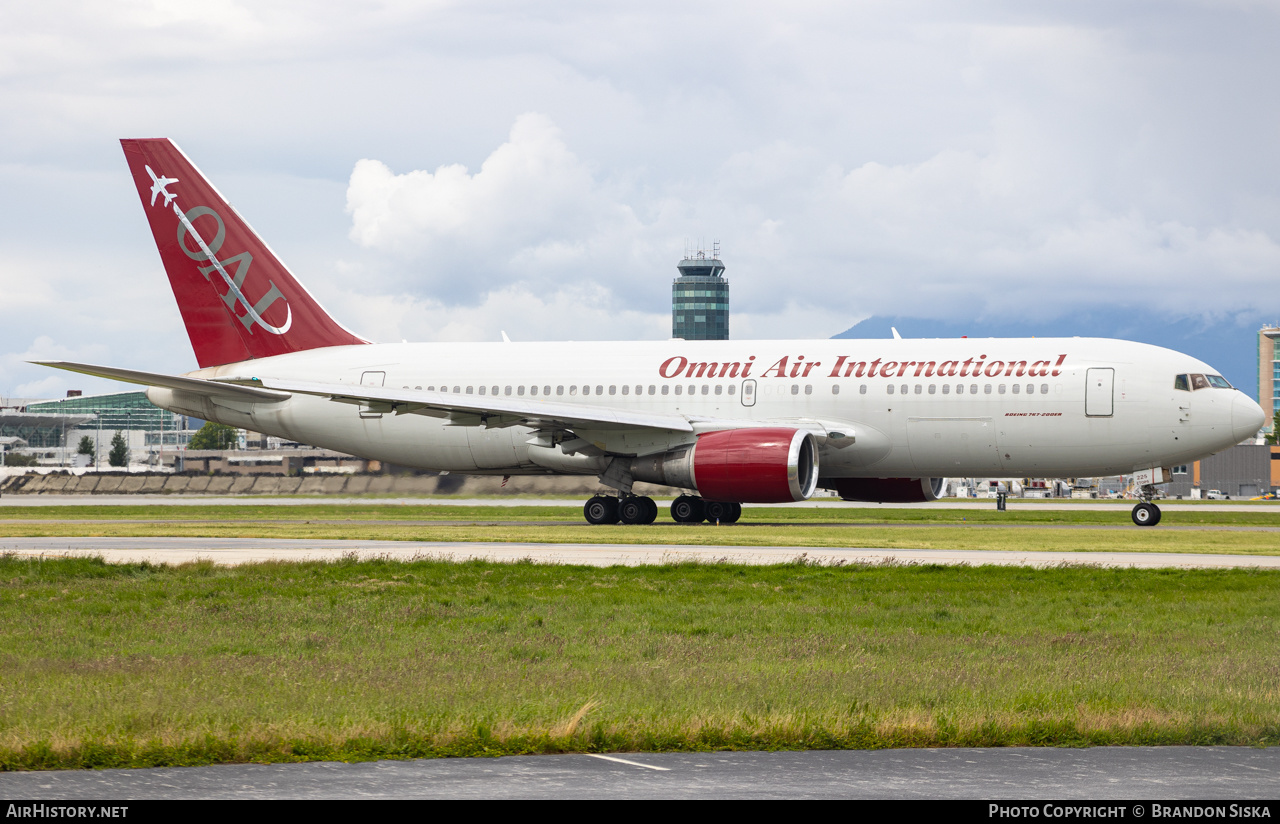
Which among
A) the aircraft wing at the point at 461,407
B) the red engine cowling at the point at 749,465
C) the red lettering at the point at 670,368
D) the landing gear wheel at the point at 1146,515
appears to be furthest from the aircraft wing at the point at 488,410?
the landing gear wheel at the point at 1146,515

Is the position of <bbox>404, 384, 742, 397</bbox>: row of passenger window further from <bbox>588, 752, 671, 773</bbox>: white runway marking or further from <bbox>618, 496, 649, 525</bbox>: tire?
<bbox>588, 752, 671, 773</bbox>: white runway marking

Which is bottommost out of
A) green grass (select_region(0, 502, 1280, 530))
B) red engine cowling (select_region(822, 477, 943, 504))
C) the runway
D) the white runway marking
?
the white runway marking

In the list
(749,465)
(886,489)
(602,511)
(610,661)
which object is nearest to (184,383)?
(602,511)

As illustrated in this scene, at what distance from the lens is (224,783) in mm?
6867

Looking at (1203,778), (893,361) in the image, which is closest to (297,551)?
(893,361)

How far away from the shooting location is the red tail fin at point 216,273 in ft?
114

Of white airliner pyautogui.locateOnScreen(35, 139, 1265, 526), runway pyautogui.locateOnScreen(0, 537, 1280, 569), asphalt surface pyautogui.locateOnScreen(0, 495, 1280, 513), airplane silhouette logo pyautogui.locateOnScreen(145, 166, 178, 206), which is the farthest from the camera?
asphalt surface pyautogui.locateOnScreen(0, 495, 1280, 513)

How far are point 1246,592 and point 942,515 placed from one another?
22.1m

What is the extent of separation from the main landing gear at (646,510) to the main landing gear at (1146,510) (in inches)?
355

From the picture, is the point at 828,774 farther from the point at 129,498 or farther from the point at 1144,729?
the point at 129,498

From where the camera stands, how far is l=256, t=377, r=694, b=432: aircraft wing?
2941 cm

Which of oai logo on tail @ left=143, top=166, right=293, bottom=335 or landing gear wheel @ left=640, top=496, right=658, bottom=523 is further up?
oai logo on tail @ left=143, top=166, right=293, bottom=335

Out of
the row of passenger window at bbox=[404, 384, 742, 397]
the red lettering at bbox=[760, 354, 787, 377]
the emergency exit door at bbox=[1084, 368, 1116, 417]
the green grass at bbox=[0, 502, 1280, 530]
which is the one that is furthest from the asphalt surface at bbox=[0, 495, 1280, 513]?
the emergency exit door at bbox=[1084, 368, 1116, 417]

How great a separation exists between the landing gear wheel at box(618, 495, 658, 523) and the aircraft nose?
12640 mm
